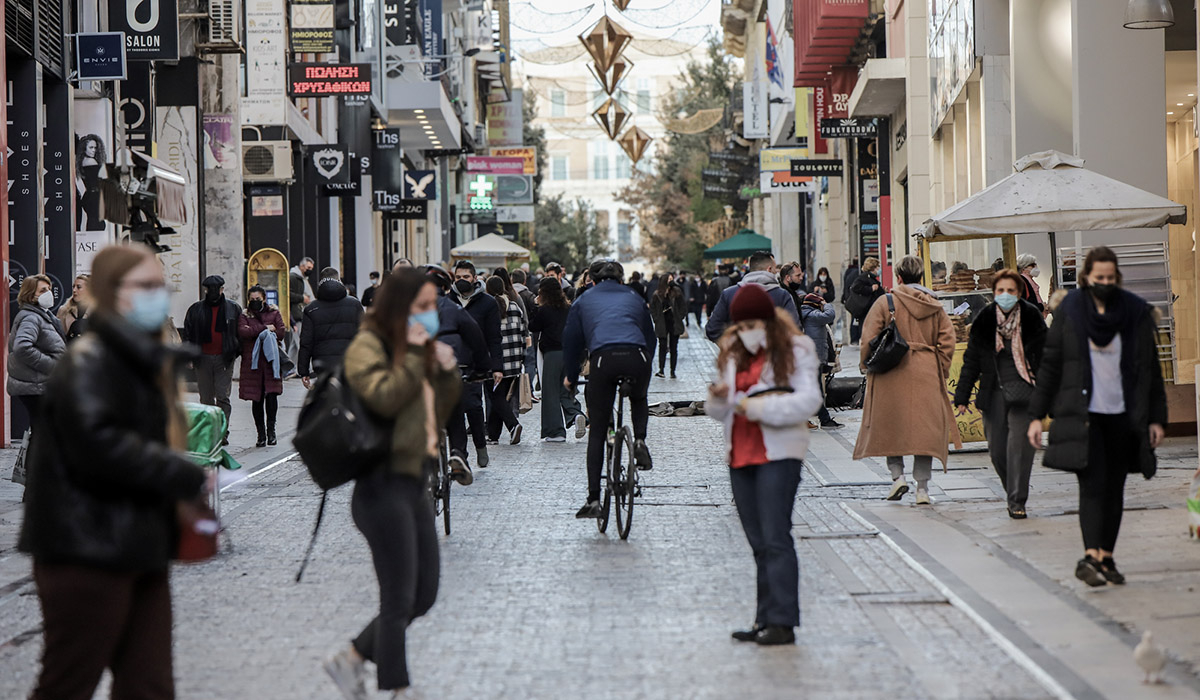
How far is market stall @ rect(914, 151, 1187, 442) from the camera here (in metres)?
13.9

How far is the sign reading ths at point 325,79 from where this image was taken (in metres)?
31.1

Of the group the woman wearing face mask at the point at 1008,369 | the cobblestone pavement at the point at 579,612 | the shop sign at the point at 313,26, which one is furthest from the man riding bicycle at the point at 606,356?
the shop sign at the point at 313,26

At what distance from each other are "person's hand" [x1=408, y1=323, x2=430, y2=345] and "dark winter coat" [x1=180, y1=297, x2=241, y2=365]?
11023 millimetres

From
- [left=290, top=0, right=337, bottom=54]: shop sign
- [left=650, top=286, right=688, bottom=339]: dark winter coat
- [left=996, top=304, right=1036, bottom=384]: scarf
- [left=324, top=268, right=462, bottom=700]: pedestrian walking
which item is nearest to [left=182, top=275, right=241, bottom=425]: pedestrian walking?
[left=996, top=304, right=1036, bottom=384]: scarf

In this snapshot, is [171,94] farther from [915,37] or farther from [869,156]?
[869,156]

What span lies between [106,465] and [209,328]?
12.5m

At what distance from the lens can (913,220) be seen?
27.8m

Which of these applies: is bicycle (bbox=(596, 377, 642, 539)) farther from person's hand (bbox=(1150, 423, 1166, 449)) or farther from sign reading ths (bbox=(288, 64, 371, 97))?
sign reading ths (bbox=(288, 64, 371, 97))

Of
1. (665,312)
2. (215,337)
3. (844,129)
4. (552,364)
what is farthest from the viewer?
(844,129)

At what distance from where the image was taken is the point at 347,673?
5.70 m

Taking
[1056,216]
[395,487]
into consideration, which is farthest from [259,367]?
[395,487]

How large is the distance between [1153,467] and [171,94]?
1984 centimetres

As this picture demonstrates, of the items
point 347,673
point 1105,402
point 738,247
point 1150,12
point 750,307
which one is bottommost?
point 347,673

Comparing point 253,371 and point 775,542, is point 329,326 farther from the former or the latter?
point 775,542
